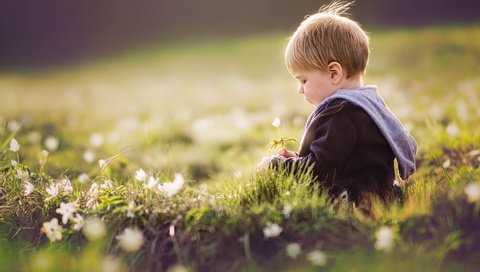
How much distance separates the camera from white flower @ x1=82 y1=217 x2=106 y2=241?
2998mm

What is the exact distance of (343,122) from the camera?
3777 millimetres

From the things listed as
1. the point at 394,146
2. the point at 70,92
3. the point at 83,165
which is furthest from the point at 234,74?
the point at 394,146

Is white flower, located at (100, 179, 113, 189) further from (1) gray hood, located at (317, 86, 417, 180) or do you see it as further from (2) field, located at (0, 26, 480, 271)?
(1) gray hood, located at (317, 86, 417, 180)

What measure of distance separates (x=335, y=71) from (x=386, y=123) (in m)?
0.47

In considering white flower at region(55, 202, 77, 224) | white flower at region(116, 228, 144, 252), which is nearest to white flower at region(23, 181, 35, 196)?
white flower at region(55, 202, 77, 224)

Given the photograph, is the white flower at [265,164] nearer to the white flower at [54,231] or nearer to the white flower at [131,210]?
the white flower at [131,210]

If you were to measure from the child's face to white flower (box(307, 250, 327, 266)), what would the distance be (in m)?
1.40

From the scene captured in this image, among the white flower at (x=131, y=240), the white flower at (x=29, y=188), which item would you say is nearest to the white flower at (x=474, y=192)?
the white flower at (x=131, y=240)

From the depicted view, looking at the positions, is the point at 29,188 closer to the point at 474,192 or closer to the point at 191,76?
the point at 474,192

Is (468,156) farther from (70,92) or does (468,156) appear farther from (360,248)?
(70,92)

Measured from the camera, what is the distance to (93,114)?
10.2 meters

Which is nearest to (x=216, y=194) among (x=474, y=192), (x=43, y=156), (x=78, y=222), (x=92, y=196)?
(x=92, y=196)

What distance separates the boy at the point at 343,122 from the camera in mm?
3771

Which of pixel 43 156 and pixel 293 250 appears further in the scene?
pixel 43 156
